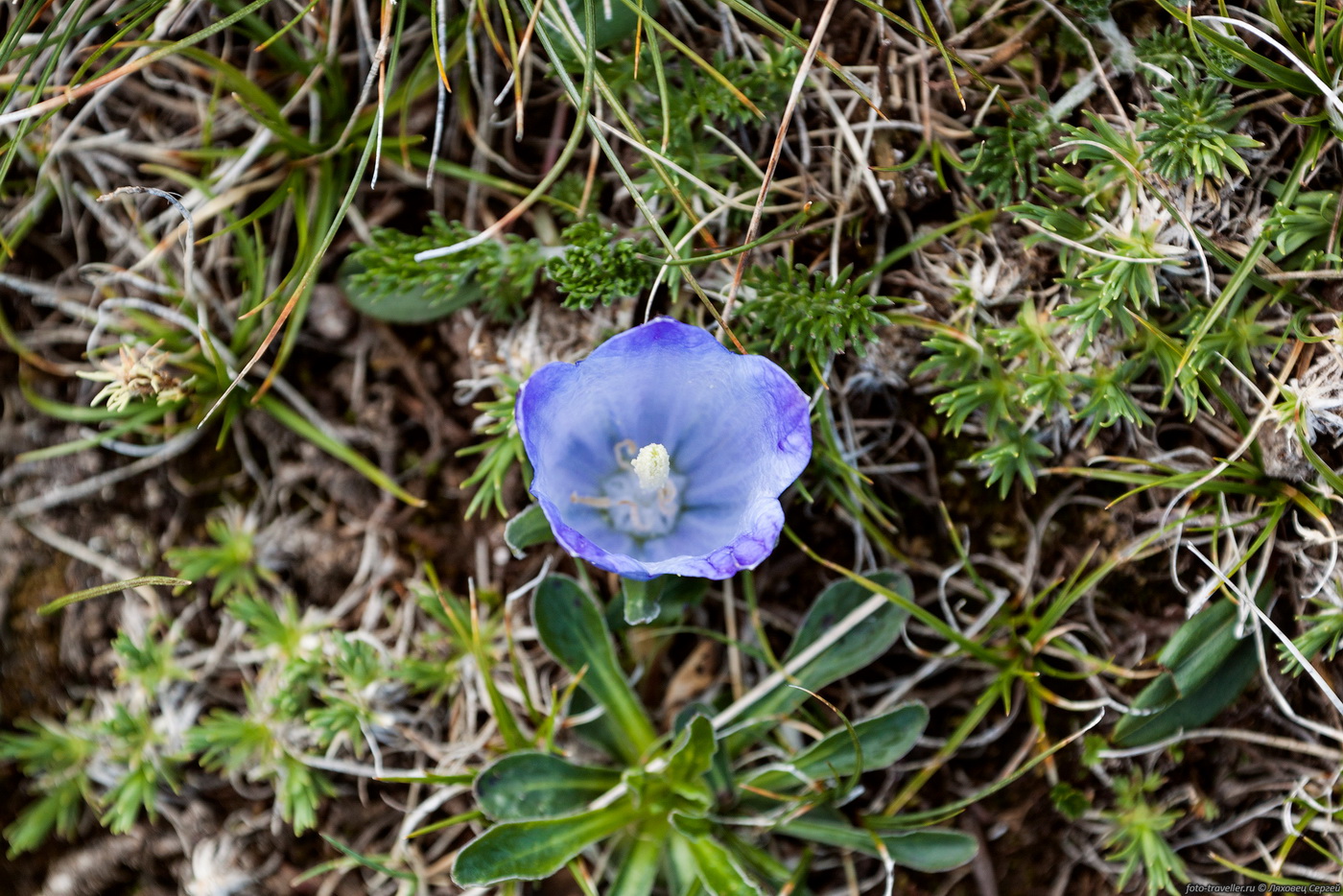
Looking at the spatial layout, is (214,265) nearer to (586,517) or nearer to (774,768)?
(586,517)

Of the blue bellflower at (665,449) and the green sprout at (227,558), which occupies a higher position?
the blue bellflower at (665,449)

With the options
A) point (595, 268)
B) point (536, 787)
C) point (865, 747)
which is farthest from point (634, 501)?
point (865, 747)

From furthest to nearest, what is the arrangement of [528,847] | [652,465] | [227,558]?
A: [227,558] < [528,847] < [652,465]

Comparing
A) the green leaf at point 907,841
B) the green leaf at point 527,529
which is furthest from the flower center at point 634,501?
the green leaf at point 907,841

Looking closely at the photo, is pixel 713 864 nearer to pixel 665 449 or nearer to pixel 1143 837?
pixel 665 449

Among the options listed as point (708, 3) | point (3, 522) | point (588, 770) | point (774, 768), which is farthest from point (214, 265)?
point (774, 768)

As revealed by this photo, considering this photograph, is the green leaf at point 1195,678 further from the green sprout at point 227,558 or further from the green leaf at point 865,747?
the green sprout at point 227,558
